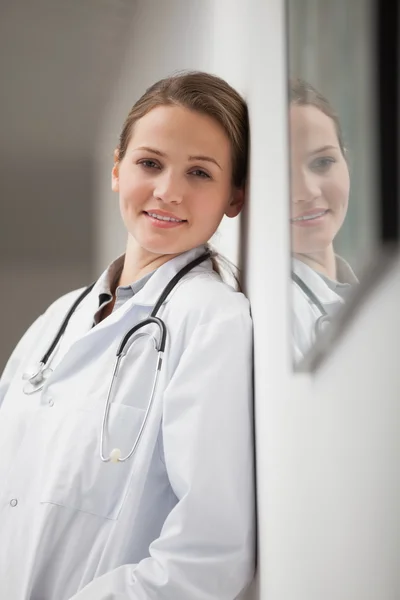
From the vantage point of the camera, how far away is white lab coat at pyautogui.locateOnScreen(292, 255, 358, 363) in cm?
46

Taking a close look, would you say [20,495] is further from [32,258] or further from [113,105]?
[32,258]

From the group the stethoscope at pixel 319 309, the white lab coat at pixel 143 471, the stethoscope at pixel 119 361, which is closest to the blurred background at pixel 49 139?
the stethoscope at pixel 119 361

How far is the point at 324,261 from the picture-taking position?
50 centimetres

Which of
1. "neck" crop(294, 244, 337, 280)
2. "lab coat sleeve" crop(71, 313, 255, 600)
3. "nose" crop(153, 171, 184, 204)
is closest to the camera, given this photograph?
"neck" crop(294, 244, 337, 280)

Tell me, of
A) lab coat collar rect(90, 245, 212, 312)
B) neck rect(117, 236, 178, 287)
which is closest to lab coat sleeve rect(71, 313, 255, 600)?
lab coat collar rect(90, 245, 212, 312)

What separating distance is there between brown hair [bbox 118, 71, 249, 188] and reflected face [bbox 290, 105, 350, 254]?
2.22 feet

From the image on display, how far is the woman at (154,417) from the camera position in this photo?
1.07m

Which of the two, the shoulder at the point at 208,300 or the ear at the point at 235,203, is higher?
the ear at the point at 235,203

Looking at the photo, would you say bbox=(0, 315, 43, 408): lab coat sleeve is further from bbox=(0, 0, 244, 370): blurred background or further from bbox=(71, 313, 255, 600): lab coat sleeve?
bbox=(0, 0, 244, 370): blurred background

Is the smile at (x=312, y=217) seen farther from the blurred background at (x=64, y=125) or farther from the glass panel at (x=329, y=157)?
the blurred background at (x=64, y=125)

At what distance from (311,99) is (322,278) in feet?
0.46

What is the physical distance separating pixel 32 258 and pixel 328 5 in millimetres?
3265

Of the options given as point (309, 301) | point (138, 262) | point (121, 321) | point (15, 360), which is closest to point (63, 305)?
point (15, 360)

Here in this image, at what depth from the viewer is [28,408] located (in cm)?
133
